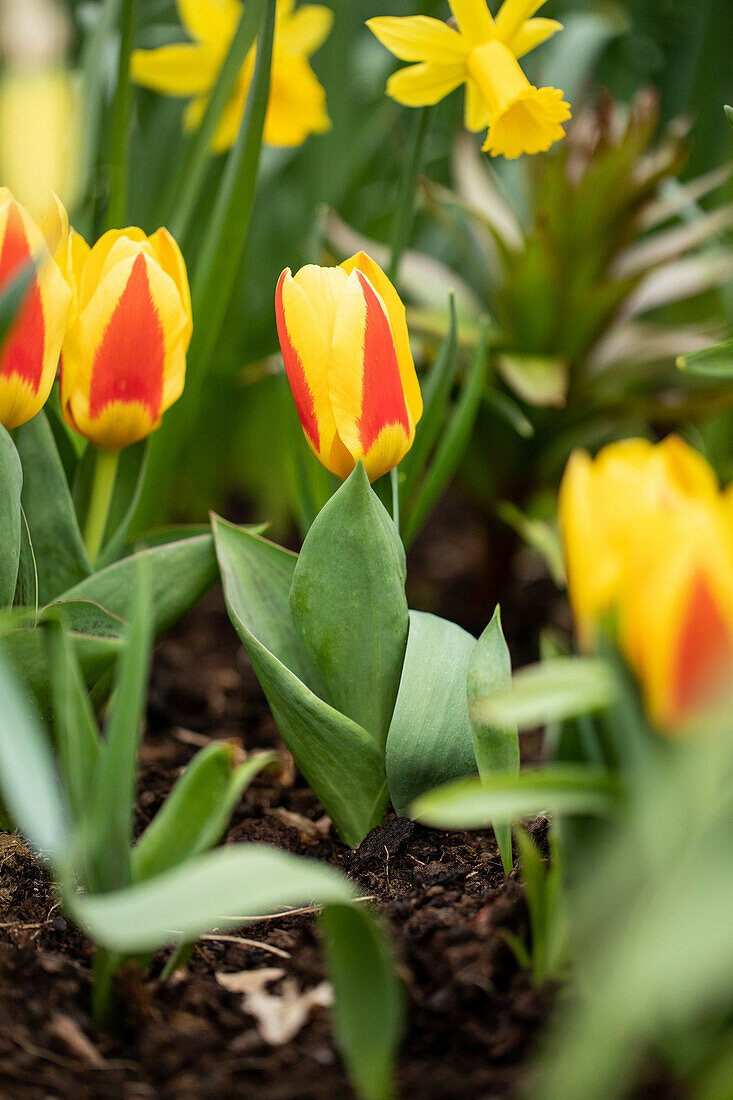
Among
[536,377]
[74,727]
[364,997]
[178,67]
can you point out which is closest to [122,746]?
[74,727]

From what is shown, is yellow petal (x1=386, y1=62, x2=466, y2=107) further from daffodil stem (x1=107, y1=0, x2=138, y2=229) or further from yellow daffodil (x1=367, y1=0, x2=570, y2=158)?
daffodil stem (x1=107, y1=0, x2=138, y2=229)

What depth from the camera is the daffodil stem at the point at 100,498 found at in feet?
2.89

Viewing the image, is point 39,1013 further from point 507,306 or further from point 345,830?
point 507,306

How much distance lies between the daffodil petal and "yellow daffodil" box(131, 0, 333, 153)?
1.15 ft

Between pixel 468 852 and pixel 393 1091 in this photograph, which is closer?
pixel 393 1091

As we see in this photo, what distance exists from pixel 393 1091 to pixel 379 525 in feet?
1.26

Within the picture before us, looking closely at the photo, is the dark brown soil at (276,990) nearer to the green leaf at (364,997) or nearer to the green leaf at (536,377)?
the green leaf at (364,997)

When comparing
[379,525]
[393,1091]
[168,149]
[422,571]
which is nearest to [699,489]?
[379,525]

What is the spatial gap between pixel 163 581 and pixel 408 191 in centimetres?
51

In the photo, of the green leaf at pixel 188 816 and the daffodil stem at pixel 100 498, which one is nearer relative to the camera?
the green leaf at pixel 188 816

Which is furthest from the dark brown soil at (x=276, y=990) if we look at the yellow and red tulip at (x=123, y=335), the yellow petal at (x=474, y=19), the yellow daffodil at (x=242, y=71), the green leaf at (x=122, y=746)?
the yellow daffodil at (x=242, y=71)

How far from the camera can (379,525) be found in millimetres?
740

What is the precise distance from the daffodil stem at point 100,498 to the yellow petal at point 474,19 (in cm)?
51

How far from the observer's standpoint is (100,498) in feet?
2.90
